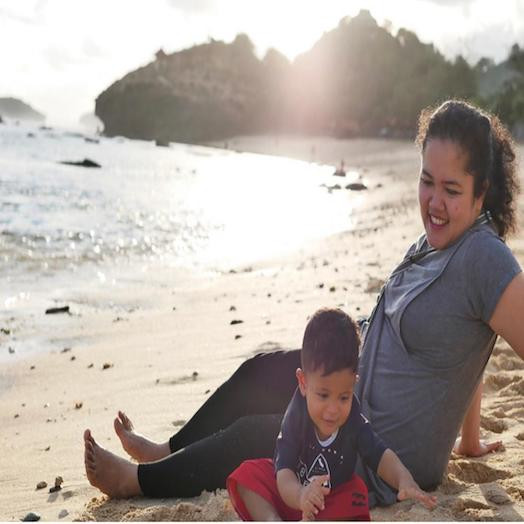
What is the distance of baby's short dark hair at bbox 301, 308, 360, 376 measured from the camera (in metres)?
2.56

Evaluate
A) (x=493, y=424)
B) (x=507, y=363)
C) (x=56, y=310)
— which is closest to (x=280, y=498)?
(x=493, y=424)

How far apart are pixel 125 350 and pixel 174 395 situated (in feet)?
5.06

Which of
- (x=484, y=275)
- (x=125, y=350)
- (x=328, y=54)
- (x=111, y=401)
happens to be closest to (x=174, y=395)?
(x=111, y=401)

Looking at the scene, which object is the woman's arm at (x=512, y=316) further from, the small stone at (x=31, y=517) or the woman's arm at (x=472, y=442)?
the small stone at (x=31, y=517)

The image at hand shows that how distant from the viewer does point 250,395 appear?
3533 mm

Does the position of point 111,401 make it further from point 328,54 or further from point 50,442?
point 328,54

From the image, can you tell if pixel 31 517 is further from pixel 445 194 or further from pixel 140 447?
pixel 445 194

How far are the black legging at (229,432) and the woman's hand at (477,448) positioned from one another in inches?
36.6

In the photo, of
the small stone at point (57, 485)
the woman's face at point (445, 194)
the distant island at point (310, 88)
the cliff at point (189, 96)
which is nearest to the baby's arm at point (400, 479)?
the woman's face at point (445, 194)

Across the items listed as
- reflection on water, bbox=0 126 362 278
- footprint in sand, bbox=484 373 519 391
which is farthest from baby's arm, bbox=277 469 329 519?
reflection on water, bbox=0 126 362 278

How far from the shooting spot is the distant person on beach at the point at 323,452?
8.43ft

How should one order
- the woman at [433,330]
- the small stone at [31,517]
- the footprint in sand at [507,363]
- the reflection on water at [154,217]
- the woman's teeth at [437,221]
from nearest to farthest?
the woman at [433,330], the woman's teeth at [437,221], the small stone at [31,517], the footprint in sand at [507,363], the reflection on water at [154,217]

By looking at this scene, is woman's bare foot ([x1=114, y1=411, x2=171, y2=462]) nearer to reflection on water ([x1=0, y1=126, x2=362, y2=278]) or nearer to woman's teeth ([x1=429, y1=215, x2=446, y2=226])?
woman's teeth ([x1=429, y1=215, x2=446, y2=226])

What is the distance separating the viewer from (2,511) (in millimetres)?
3506
